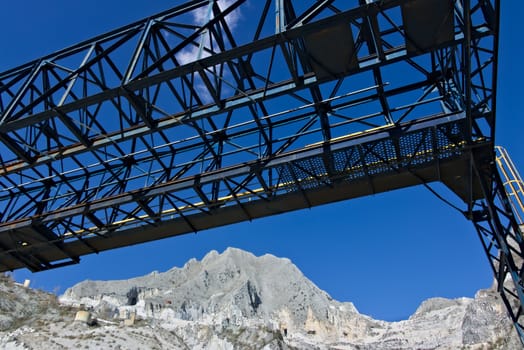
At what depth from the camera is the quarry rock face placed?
53.6 metres

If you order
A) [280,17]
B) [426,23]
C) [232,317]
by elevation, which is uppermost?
[232,317]

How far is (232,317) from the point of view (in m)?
108

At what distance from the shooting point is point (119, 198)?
1352 cm

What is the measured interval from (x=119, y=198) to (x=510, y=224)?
11.0 m

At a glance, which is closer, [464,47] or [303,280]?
[464,47]

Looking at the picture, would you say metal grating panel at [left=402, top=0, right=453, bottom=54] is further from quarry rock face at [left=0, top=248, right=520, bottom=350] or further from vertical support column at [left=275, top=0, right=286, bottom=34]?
quarry rock face at [left=0, top=248, right=520, bottom=350]

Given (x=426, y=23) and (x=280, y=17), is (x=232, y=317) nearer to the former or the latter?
(x=280, y=17)

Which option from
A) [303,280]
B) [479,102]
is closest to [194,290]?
[303,280]

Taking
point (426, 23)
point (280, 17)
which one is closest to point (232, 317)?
point (280, 17)

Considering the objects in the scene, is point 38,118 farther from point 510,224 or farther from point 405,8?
point 510,224

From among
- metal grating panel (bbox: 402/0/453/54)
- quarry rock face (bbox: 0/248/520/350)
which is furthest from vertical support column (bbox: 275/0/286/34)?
quarry rock face (bbox: 0/248/520/350)

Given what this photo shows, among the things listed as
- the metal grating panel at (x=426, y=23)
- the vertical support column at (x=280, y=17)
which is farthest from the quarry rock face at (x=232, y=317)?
the metal grating panel at (x=426, y=23)

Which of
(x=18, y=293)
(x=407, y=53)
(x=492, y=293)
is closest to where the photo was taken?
(x=407, y=53)

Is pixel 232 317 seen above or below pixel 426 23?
above
